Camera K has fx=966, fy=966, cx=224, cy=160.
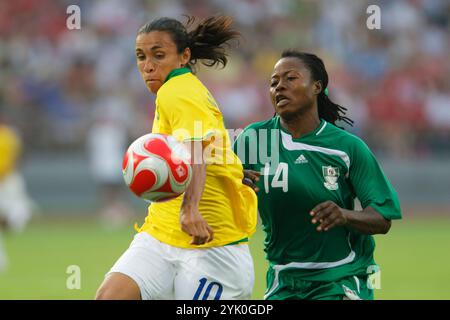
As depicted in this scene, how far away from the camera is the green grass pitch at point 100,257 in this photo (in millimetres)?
10734

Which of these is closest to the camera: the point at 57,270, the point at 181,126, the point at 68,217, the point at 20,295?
the point at 181,126

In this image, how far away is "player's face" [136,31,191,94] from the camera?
5.81 m

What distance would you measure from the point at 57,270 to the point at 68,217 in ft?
21.3

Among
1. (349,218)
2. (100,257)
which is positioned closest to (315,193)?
(349,218)

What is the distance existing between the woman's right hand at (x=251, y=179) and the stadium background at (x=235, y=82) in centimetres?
1233

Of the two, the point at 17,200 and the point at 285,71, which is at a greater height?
the point at 285,71

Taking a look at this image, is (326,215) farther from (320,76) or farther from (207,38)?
(207,38)

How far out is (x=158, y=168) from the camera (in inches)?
211

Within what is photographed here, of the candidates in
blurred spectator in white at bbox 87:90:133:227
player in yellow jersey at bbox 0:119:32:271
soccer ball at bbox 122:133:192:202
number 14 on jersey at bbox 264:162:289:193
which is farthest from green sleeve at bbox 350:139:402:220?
blurred spectator in white at bbox 87:90:133:227

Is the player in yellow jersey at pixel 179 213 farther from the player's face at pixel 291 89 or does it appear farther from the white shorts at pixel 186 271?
the player's face at pixel 291 89

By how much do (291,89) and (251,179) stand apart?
2.04 feet

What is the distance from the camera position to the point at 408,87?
2102cm

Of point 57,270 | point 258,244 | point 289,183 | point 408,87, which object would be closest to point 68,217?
point 258,244

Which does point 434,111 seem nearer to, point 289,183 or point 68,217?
point 68,217
